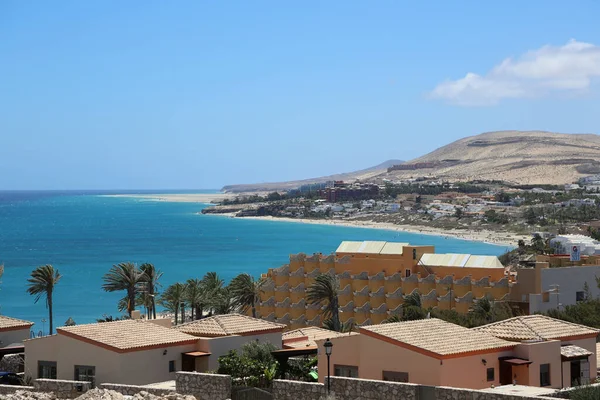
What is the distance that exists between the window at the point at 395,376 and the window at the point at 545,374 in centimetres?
Result: 336

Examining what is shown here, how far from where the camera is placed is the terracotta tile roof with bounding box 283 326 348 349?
25444 millimetres

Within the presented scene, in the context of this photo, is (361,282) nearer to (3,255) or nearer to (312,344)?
(312,344)

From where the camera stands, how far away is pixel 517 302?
4128 centimetres

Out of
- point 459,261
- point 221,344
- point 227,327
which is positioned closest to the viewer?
point 221,344

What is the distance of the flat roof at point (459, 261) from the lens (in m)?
43.9

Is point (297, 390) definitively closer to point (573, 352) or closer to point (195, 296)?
point (573, 352)

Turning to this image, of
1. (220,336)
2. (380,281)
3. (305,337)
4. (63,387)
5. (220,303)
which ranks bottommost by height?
(220,303)

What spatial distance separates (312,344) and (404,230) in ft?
552

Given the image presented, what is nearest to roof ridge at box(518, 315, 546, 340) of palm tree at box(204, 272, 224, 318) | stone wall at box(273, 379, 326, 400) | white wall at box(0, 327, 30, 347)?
stone wall at box(273, 379, 326, 400)

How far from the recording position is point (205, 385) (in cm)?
1975

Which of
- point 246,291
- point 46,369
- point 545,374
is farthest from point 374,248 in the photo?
point 545,374

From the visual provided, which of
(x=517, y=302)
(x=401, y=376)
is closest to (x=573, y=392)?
(x=401, y=376)

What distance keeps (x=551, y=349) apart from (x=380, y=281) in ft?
88.2

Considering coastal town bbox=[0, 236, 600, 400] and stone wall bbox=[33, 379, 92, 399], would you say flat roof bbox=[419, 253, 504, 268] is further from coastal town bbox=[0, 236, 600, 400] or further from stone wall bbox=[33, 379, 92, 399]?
stone wall bbox=[33, 379, 92, 399]
